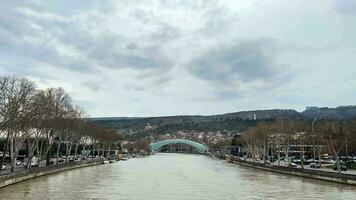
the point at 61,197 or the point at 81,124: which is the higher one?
the point at 81,124

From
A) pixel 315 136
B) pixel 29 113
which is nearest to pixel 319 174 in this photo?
pixel 315 136

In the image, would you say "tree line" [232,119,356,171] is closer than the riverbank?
No

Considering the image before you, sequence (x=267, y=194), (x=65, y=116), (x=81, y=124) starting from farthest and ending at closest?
(x=81, y=124)
(x=65, y=116)
(x=267, y=194)

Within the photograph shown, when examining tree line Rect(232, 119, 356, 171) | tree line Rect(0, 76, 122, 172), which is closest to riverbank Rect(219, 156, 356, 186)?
tree line Rect(232, 119, 356, 171)

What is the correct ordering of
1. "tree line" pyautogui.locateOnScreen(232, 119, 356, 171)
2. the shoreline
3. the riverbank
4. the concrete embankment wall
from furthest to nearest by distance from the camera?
"tree line" pyautogui.locateOnScreen(232, 119, 356, 171), the riverbank, the shoreline, the concrete embankment wall

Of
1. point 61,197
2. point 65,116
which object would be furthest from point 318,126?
point 61,197

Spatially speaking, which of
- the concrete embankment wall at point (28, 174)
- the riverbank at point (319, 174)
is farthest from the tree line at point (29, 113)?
the riverbank at point (319, 174)

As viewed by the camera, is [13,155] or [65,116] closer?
[13,155]

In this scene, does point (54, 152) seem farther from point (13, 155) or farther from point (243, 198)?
point (243, 198)

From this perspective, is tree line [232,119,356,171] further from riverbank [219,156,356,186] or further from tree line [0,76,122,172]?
tree line [0,76,122,172]

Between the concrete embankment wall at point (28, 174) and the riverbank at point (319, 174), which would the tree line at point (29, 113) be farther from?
the riverbank at point (319, 174)

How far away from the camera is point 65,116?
96562 millimetres

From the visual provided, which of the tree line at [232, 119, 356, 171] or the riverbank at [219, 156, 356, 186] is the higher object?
the tree line at [232, 119, 356, 171]

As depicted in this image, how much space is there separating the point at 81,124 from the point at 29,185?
178ft
